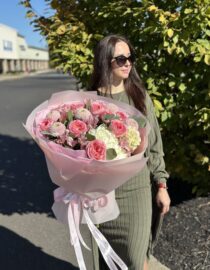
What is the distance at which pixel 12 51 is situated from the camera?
85.4 meters

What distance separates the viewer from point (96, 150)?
6.48 ft

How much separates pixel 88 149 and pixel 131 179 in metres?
0.53

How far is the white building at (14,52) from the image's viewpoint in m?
78.7

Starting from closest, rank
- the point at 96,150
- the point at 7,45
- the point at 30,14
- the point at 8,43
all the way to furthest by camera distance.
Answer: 1. the point at 96,150
2. the point at 30,14
3. the point at 7,45
4. the point at 8,43

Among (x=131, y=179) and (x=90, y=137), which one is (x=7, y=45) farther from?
(x=90, y=137)

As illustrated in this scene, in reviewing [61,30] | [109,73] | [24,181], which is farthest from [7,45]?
[109,73]

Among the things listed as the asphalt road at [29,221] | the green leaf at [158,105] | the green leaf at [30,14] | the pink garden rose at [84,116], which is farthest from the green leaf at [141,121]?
the green leaf at [30,14]

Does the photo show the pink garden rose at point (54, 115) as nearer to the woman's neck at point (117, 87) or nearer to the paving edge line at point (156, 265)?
the woman's neck at point (117, 87)

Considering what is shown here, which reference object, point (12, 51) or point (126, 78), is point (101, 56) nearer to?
point (126, 78)

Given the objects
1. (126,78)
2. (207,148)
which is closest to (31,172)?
(207,148)

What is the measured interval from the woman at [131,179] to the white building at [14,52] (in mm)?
76649

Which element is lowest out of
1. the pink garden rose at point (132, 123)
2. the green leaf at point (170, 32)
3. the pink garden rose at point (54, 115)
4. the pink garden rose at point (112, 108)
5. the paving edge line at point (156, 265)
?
the paving edge line at point (156, 265)

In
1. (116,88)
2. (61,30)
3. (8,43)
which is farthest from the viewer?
(8,43)

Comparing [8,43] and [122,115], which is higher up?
[122,115]
